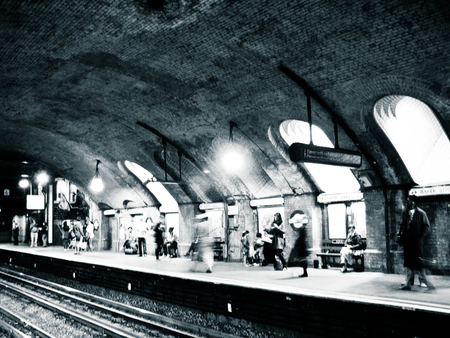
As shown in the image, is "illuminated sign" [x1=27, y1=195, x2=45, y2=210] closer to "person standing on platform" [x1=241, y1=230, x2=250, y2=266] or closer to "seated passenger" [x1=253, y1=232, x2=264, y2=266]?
"person standing on platform" [x1=241, y1=230, x2=250, y2=266]

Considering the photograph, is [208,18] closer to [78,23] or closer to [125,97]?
[78,23]

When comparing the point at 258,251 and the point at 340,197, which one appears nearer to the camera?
the point at 340,197

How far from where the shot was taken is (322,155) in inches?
359

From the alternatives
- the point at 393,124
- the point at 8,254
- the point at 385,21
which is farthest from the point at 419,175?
the point at 8,254

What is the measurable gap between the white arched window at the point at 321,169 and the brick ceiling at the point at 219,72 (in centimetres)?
42

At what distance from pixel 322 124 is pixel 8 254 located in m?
20.9

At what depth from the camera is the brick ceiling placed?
26.1ft

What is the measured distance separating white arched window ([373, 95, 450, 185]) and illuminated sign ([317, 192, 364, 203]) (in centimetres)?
183

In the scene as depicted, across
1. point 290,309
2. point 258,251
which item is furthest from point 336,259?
point 290,309

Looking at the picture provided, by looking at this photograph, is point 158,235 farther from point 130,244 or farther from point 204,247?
point 204,247

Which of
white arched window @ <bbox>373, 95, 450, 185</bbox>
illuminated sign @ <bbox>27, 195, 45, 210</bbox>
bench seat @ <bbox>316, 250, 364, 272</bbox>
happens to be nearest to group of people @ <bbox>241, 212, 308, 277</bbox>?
bench seat @ <bbox>316, 250, 364, 272</bbox>

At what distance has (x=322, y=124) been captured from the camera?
11.2 m

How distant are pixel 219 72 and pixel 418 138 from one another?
18.3 feet

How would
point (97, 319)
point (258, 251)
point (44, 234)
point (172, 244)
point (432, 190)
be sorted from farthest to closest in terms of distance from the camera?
point (44, 234)
point (172, 244)
point (258, 251)
point (432, 190)
point (97, 319)
